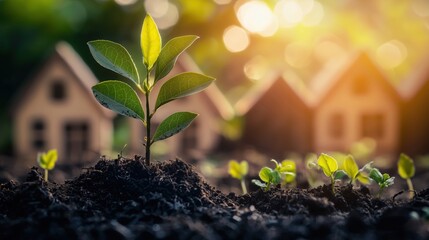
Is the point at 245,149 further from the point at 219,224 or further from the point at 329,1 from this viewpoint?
the point at 329,1

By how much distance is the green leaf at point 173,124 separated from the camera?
2.51 meters

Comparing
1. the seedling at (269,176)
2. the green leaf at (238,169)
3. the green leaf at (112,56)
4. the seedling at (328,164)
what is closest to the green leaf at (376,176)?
the seedling at (328,164)

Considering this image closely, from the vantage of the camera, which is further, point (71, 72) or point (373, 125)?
point (373, 125)

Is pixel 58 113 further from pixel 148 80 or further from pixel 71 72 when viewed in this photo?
pixel 148 80

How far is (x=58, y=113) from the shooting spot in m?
9.02

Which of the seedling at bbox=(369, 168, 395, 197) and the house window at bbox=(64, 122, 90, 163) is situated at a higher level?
the seedling at bbox=(369, 168, 395, 197)

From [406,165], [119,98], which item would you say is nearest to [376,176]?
[406,165]

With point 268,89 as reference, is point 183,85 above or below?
above

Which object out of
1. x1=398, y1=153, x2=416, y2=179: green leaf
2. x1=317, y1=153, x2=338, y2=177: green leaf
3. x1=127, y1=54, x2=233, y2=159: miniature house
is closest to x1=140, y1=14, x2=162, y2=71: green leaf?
x1=317, y1=153, x2=338, y2=177: green leaf

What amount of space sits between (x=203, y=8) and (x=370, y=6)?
5262 millimetres

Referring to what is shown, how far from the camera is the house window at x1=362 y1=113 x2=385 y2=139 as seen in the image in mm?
9391

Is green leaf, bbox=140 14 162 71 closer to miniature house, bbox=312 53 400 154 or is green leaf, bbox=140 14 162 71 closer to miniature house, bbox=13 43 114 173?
miniature house, bbox=13 43 114 173

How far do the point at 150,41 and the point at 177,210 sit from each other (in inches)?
30.3

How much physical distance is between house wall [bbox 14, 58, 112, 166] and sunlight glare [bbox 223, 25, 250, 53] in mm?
7831
